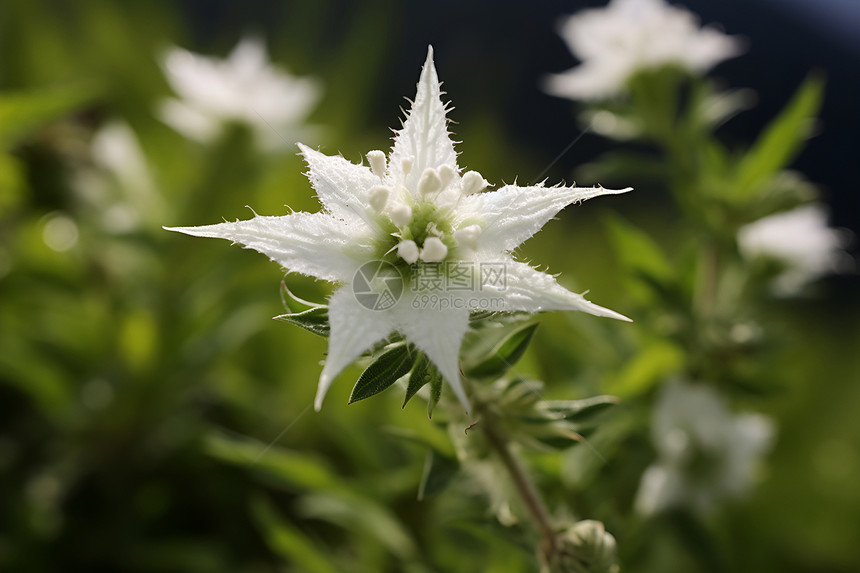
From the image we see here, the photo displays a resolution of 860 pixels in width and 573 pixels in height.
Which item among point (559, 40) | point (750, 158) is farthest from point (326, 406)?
point (559, 40)

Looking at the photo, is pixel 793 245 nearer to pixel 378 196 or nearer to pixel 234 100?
pixel 378 196

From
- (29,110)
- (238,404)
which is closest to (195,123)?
(29,110)

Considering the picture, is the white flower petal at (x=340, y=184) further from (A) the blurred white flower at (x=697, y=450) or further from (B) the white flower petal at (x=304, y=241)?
(A) the blurred white flower at (x=697, y=450)

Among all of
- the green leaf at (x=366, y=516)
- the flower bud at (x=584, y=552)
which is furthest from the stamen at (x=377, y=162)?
the green leaf at (x=366, y=516)

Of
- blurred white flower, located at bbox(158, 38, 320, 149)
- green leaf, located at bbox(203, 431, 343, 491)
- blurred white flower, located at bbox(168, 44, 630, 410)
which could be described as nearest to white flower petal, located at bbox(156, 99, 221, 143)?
blurred white flower, located at bbox(158, 38, 320, 149)

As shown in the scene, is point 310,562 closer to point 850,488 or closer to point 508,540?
point 508,540
